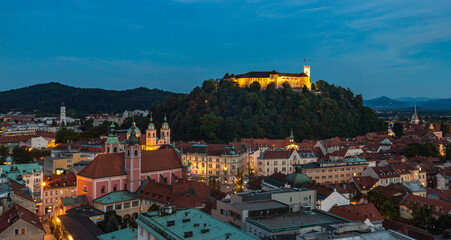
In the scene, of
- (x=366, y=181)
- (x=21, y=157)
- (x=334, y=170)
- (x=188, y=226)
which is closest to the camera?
(x=188, y=226)

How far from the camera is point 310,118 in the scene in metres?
108

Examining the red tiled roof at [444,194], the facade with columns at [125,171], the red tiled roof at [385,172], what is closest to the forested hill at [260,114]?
the red tiled roof at [385,172]

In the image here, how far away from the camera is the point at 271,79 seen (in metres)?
122

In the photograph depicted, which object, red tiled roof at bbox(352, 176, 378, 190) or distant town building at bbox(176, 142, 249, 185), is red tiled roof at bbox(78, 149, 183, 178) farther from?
red tiled roof at bbox(352, 176, 378, 190)

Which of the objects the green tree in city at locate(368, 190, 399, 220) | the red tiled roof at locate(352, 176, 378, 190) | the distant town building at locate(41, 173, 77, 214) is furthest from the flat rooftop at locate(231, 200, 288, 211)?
the distant town building at locate(41, 173, 77, 214)

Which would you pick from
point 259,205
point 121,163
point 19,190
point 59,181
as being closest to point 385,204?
point 259,205

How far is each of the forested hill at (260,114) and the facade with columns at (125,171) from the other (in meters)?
46.5

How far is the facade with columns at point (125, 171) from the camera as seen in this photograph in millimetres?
45156

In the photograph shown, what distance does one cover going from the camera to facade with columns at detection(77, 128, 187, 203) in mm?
45156

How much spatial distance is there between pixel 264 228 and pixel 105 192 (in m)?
24.7

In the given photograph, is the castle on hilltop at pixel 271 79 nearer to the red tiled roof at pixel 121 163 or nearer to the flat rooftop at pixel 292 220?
the red tiled roof at pixel 121 163

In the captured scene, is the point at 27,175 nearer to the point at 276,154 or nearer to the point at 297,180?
the point at 297,180

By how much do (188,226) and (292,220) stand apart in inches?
311

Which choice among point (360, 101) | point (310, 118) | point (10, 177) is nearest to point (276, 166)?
point (10, 177)
